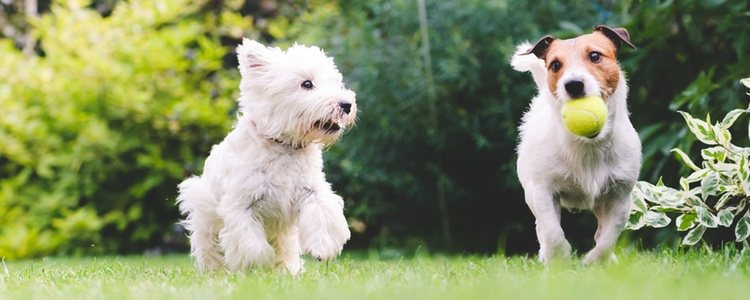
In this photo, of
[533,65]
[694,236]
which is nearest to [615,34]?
[533,65]

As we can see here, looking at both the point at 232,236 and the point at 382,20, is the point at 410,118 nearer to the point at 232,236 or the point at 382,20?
the point at 382,20

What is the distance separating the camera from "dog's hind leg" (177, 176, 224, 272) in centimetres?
545

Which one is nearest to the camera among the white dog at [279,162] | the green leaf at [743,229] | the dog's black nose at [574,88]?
the dog's black nose at [574,88]

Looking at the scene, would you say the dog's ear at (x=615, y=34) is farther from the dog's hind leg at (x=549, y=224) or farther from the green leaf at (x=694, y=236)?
the green leaf at (x=694, y=236)

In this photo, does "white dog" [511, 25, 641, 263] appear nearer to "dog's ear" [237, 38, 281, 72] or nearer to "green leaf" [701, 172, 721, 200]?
"green leaf" [701, 172, 721, 200]

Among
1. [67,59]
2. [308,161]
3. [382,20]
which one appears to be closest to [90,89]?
[67,59]

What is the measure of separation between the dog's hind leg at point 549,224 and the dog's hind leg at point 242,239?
4.36 feet

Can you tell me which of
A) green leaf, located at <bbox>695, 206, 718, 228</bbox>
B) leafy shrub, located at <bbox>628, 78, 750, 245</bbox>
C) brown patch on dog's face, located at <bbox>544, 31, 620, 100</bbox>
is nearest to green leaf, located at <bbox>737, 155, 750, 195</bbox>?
leafy shrub, located at <bbox>628, 78, 750, 245</bbox>

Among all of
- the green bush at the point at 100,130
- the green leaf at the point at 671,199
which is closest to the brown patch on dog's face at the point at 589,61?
the green leaf at the point at 671,199

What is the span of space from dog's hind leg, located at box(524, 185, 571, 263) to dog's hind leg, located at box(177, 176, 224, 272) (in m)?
→ 1.73

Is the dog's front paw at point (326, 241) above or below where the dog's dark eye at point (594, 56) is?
below

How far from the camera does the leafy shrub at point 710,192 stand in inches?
201

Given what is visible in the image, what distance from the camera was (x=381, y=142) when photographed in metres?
9.48

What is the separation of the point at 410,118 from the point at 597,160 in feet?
15.3
